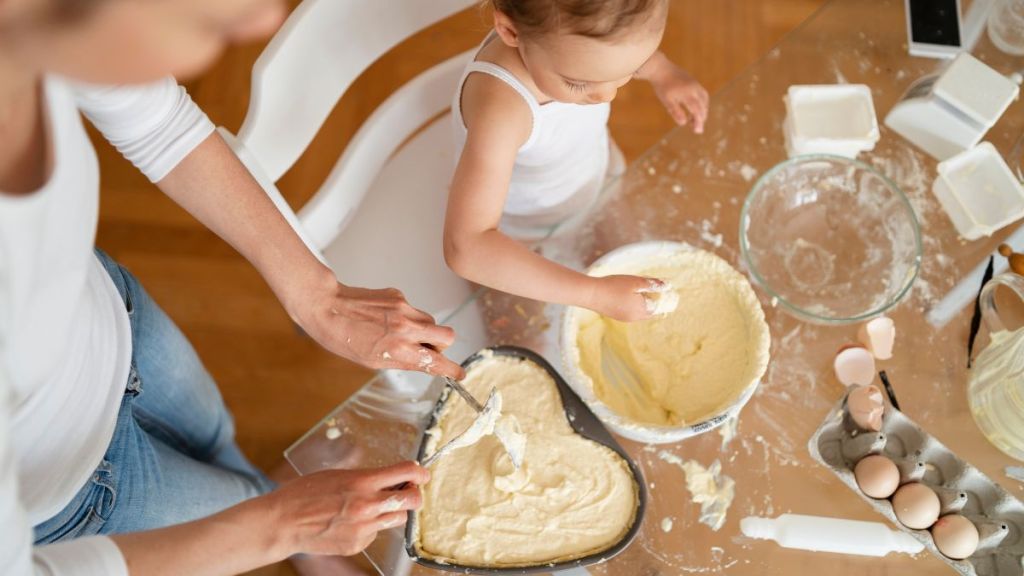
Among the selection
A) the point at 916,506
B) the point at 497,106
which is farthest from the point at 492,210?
the point at 916,506

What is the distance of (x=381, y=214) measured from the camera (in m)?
1.32

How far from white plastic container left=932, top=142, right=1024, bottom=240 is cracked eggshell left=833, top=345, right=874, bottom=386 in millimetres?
235

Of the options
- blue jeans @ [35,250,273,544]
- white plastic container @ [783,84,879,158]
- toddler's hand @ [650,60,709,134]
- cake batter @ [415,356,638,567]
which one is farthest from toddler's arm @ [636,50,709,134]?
blue jeans @ [35,250,273,544]

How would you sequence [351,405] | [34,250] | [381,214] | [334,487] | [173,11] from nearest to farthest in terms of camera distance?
[173,11] < [34,250] < [334,487] < [351,405] < [381,214]

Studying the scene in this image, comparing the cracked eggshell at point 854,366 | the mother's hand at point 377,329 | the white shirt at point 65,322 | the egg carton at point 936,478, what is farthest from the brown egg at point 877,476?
the white shirt at point 65,322

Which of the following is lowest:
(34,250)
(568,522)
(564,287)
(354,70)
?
(568,522)

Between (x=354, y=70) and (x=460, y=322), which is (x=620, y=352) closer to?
(x=460, y=322)

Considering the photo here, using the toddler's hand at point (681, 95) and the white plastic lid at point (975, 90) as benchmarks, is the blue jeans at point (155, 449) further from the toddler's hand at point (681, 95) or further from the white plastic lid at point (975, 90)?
the white plastic lid at point (975, 90)

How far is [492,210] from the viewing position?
1.01 metres

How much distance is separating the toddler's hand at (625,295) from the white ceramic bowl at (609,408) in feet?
0.15

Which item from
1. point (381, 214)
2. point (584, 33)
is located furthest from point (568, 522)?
point (381, 214)

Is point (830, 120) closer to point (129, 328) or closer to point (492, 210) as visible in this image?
point (492, 210)

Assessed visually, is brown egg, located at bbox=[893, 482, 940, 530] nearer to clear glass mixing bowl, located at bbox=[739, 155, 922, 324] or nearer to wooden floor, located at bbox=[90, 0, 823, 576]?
clear glass mixing bowl, located at bbox=[739, 155, 922, 324]

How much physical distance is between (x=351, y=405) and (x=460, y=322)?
181 mm
